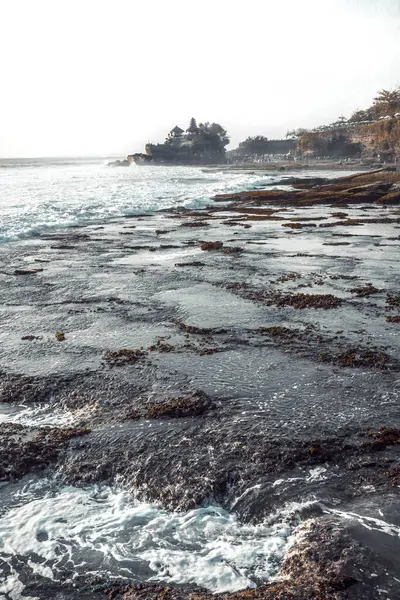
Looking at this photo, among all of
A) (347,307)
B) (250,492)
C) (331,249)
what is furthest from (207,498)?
(331,249)

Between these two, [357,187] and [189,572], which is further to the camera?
[357,187]

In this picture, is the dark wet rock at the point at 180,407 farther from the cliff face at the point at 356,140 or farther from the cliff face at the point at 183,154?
the cliff face at the point at 183,154

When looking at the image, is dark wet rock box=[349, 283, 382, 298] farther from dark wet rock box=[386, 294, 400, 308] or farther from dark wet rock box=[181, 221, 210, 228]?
dark wet rock box=[181, 221, 210, 228]

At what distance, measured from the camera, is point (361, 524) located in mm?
3711

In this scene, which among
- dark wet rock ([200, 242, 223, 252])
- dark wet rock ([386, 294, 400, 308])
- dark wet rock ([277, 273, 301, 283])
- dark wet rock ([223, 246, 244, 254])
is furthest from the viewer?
dark wet rock ([200, 242, 223, 252])

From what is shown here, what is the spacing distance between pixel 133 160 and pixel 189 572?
17455 cm

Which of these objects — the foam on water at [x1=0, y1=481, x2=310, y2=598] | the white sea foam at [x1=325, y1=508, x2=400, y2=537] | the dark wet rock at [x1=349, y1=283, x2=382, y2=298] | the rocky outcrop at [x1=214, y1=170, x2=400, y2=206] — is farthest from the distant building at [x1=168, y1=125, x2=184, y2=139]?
→ the white sea foam at [x1=325, y1=508, x2=400, y2=537]

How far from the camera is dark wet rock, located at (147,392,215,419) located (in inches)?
217

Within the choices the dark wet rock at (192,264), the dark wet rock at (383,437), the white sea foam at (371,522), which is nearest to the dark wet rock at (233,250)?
the dark wet rock at (192,264)

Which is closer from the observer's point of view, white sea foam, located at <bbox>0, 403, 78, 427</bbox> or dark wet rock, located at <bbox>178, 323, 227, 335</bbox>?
white sea foam, located at <bbox>0, 403, 78, 427</bbox>

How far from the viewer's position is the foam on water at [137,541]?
3.39m

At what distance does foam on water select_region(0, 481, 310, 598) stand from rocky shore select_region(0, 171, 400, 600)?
106 mm

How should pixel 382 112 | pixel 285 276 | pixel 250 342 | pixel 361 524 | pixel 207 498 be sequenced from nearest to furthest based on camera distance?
pixel 361 524, pixel 207 498, pixel 250 342, pixel 285 276, pixel 382 112

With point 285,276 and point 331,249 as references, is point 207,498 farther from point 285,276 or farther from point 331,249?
point 331,249
